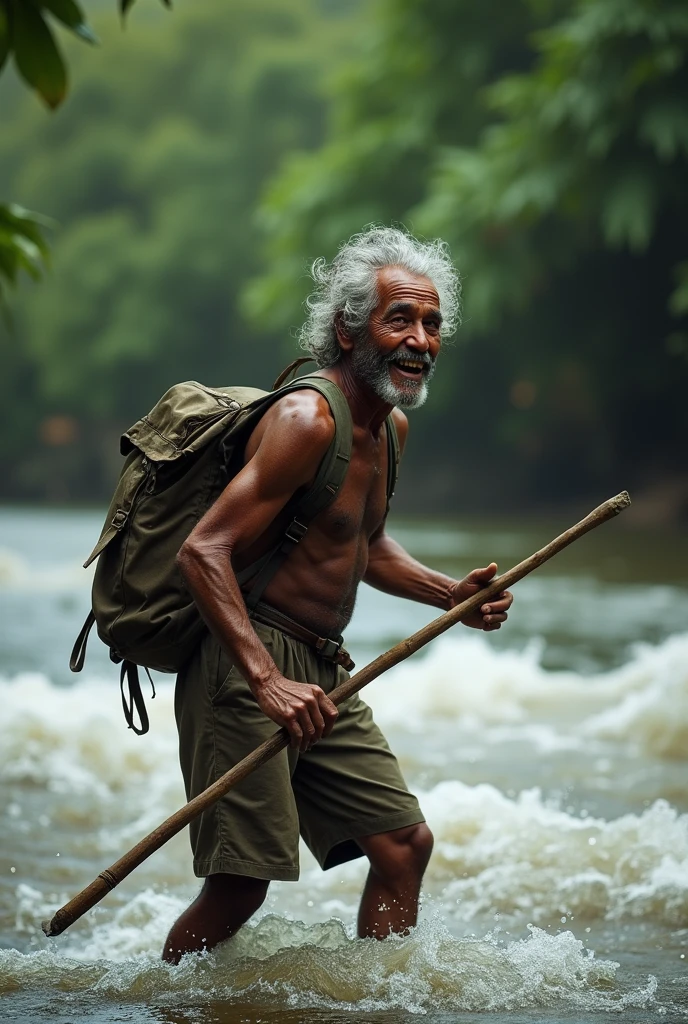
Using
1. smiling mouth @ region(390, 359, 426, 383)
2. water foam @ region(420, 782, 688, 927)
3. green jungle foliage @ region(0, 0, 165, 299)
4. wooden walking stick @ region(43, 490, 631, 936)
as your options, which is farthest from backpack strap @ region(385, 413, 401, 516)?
water foam @ region(420, 782, 688, 927)

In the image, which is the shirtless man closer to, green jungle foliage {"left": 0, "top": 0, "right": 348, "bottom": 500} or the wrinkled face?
the wrinkled face

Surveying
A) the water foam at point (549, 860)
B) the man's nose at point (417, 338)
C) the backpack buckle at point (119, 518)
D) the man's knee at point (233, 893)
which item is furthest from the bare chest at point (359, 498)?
the water foam at point (549, 860)

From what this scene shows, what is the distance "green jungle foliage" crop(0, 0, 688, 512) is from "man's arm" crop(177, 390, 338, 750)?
42 centimetres

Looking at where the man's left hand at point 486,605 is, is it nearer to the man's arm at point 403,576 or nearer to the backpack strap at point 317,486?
the man's arm at point 403,576

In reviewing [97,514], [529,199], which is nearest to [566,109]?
[529,199]

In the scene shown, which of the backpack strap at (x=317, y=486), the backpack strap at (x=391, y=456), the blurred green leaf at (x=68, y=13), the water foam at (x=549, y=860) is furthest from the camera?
the water foam at (x=549, y=860)

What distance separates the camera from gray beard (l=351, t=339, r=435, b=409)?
12.0 ft

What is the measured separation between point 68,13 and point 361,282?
1.36m

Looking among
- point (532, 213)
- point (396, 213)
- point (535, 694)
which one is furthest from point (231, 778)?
point (396, 213)

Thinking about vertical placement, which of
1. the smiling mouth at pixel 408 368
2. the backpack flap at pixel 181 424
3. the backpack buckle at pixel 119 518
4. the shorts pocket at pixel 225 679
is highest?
the smiling mouth at pixel 408 368

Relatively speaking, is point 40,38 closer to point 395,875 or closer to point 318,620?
point 318,620

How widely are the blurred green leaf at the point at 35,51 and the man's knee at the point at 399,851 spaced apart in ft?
6.48

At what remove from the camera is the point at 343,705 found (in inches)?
148

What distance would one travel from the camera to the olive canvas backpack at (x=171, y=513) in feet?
11.7
